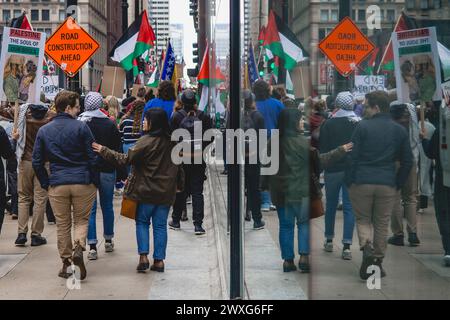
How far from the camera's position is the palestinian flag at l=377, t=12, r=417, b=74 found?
3.00 meters

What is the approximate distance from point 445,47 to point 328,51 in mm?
1033

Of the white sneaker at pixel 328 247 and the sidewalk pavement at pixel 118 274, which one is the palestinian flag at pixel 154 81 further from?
the white sneaker at pixel 328 247

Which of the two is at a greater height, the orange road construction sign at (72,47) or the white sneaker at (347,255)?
the orange road construction sign at (72,47)

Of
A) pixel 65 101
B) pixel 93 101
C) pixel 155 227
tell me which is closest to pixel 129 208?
pixel 155 227

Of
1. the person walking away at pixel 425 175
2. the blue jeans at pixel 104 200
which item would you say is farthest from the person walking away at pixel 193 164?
the person walking away at pixel 425 175

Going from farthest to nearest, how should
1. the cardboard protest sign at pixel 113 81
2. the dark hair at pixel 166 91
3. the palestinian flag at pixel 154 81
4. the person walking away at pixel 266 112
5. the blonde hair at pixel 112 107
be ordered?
the palestinian flag at pixel 154 81 → the cardboard protest sign at pixel 113 81 → the blonde hair at pixel 112 107 → the dark hair at pixel 166 91 → the person walking away at pixel 266 112

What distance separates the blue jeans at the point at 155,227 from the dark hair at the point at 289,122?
3.14 meters

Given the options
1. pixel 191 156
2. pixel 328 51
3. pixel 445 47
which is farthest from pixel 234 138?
pixel 191 156

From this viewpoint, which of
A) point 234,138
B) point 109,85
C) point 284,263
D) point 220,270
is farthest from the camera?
point 109,85

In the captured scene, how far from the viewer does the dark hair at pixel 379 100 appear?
129 inches

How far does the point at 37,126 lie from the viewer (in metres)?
9.81

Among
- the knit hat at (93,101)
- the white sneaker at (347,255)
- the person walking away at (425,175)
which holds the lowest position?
the white sneaker at (347,255)

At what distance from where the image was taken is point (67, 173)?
7.58 m

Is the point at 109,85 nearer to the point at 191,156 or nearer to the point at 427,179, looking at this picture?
the point at 191,156
